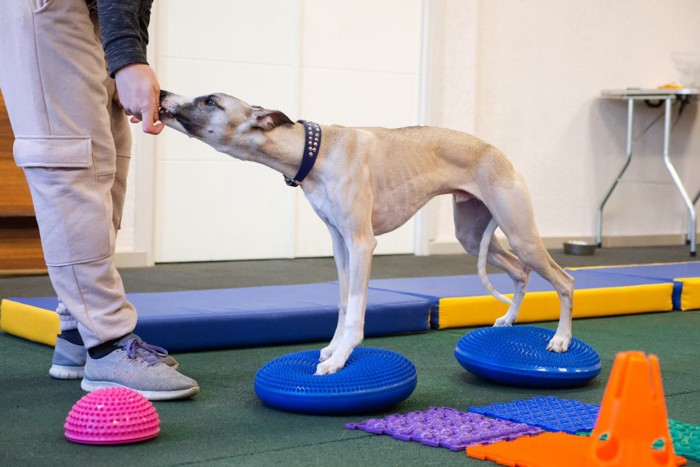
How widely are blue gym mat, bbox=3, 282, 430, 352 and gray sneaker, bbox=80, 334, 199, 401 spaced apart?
0.64 m

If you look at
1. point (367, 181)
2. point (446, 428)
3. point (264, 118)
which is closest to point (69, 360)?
point (264, 118)

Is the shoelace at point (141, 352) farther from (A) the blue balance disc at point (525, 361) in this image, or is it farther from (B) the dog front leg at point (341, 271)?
(A) the blue balance disc at point (525, 361)

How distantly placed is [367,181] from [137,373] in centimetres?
91

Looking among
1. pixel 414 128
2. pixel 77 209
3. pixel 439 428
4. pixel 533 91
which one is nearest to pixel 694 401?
pixel 439 428

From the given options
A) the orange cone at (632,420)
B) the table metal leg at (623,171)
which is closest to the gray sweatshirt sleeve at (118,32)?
the orange cone at (632,420)

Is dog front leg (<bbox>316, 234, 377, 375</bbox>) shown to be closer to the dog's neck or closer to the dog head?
the dog's neck

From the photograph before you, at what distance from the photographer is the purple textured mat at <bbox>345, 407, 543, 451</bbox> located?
2400 millimetres

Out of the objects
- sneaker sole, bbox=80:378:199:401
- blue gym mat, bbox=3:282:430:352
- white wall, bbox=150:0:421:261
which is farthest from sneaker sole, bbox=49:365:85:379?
white wall, bbox=150:0:421:261

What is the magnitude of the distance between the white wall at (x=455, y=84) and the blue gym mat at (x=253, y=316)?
259 cm

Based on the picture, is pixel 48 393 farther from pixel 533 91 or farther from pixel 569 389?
pixel 533 91

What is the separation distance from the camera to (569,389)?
10.3ft

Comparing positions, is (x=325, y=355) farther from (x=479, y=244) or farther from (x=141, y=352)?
(x=479, y=244)

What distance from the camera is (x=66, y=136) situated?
261cm

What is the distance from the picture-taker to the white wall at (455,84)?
6.60m
